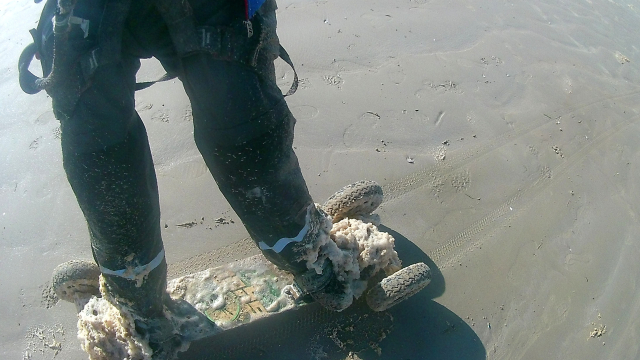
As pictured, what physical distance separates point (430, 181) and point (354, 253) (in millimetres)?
1186

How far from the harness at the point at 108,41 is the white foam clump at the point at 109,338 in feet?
3.45

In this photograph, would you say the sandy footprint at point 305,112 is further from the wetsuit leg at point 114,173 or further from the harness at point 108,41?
the harness at point 108,41

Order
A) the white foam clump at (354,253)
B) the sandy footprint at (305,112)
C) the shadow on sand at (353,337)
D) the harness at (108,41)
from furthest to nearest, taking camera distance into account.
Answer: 1. the sandy footprint at (305,112)
2. the shadow on sand at (353,337)
3. the white foam clump at (354,253)
4. the harness at (108,41)

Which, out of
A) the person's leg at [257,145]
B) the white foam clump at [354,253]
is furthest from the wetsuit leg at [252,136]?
the white foam clump at [354,253]

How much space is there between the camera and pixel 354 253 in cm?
264

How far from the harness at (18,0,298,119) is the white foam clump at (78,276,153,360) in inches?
41.3

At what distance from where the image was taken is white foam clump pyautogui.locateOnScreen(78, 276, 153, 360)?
2.23 m

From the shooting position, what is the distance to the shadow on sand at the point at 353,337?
8.29 ft

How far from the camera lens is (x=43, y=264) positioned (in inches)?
118

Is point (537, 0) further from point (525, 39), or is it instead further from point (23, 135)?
point (23, 135)

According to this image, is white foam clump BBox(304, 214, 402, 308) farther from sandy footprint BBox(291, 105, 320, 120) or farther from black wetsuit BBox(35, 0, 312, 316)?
sandy footprint BBox(291, 105, 320, 120)

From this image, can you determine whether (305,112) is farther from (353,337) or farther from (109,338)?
(109,338)

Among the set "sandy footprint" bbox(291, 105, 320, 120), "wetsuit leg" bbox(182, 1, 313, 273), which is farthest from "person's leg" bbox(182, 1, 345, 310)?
"sandy footprint" bbox(291, 105, 320, 120)

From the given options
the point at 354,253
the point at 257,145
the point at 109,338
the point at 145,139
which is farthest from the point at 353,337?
the point at 145,139
